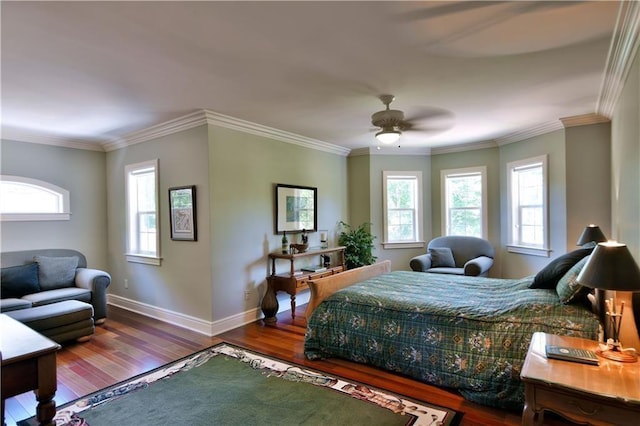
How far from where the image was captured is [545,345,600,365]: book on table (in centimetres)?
172

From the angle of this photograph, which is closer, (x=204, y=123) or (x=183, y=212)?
(x=204, y=123)

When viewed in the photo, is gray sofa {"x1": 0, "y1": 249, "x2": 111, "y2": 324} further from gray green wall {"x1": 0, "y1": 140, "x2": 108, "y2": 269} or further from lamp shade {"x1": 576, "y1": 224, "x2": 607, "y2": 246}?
lamp shade {"x1": 576, "y1": 224, "x2": 607, "y2": 246}

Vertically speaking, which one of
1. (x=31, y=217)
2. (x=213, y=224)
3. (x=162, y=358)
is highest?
(x=31, y=217)

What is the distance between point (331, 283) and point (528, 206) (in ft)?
11.5

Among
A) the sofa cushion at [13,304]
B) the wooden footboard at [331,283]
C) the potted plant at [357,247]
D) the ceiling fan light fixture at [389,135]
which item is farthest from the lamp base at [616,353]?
the sofa cushion at [13,304]

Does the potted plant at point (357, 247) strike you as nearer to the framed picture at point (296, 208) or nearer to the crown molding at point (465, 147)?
the framed picture at point (296, 208)

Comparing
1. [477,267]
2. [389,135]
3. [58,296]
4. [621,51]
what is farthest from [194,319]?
[621,51]

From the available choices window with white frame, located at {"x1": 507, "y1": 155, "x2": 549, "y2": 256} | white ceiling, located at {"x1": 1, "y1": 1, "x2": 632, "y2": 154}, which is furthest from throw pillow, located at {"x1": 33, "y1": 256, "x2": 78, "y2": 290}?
window with white frame, located at {"x1": 507, "y1": 155, "x2": 549, "y2": 256}

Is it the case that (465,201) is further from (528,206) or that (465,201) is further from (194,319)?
(194,319)

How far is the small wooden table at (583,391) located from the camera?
57.0 inches

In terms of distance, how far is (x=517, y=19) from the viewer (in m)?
2.08

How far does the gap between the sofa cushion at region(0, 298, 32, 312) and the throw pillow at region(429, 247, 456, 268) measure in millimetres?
5242

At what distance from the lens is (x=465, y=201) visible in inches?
233

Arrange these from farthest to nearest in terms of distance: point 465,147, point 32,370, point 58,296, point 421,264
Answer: point 465,147, point 421,264, point 58,296, point 32,370
